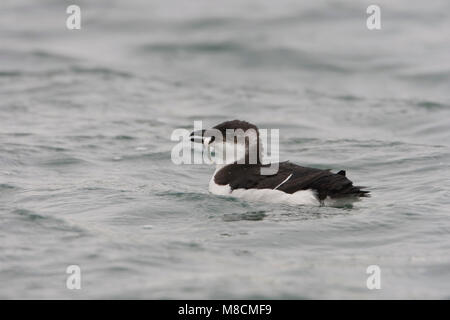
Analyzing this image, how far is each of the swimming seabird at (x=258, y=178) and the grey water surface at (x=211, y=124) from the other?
0.18 metres

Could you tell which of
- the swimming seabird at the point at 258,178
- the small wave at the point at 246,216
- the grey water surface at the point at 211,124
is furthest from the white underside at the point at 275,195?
the small wave at the point at 246,216

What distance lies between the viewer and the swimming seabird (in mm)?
10523

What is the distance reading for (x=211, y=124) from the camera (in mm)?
17156

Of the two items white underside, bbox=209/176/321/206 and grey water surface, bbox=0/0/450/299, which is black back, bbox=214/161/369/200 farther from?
grey water surface, bbox=0/0/450/299

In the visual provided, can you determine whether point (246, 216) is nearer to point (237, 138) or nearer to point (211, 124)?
point (237, 138)

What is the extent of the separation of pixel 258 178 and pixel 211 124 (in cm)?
626

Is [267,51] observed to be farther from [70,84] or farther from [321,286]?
[321,286]

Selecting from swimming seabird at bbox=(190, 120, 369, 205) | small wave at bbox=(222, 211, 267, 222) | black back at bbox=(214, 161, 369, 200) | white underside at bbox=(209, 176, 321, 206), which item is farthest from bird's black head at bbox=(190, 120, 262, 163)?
small wave at bbox=(222, 211, 267, 222)

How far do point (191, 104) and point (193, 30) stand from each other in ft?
16.8

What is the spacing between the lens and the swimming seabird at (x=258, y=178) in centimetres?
1052

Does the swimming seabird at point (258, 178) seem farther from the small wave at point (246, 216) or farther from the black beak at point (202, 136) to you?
the small wave at point (246, 216)

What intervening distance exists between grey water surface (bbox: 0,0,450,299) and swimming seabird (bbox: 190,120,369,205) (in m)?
0.18
